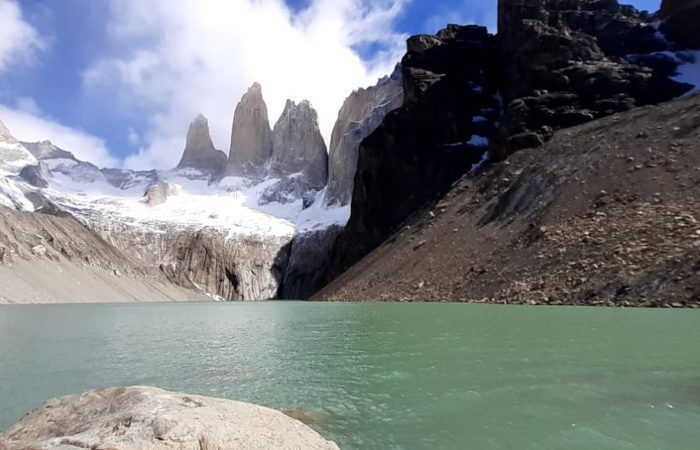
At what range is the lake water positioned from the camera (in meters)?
7.57

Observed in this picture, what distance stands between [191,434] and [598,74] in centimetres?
6095

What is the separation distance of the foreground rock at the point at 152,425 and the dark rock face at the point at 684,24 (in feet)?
227

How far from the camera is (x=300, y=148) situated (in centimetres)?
18388

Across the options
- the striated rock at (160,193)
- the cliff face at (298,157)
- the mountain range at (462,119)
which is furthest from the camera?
the cliff face at (298,157)

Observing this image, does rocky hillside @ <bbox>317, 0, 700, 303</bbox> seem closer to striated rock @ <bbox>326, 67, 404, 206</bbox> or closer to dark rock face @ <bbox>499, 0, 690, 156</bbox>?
dark rock face @ <bbox>499, 0, 690, 156</bbox>

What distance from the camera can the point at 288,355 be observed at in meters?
16.0

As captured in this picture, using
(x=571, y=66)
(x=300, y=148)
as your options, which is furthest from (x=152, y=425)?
(x=300, y=148)

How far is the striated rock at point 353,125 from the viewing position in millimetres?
125125

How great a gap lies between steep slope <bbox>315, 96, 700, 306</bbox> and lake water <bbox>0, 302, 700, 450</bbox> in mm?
5778

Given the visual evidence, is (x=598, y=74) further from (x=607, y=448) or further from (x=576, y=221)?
(x=607, y=448)

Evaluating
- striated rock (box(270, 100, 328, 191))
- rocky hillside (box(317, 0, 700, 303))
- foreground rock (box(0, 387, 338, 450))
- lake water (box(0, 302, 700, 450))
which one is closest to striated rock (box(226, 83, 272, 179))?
striated rock (box(270, 100, 328, 191))

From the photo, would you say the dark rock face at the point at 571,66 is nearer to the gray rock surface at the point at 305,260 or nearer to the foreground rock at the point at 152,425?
the foreground rock at the point at 152,425

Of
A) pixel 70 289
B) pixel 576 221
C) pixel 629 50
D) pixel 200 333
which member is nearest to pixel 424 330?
pixel 200 333

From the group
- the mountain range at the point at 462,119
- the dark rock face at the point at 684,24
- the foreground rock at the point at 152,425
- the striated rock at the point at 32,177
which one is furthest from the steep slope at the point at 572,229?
the striated rock at the point at 32,177
